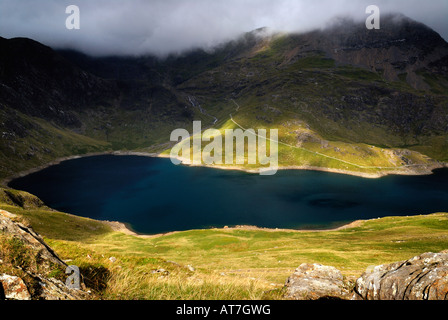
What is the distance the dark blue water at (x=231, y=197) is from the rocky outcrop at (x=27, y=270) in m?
86.7

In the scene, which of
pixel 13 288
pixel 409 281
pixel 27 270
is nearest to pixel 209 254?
pixel 409 281

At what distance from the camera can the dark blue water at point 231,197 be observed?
102125 millimetres

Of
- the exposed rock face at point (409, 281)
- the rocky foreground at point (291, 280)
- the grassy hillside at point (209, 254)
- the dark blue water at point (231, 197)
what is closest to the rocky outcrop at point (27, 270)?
the rocky foreground at point (291, 280)

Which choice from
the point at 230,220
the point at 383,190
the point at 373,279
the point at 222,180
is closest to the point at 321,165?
the point at 383,190

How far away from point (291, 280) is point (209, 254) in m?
47.5

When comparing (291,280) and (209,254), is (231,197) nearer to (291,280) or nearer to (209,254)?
(209,254)

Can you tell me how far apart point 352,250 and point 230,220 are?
5476 centimetres

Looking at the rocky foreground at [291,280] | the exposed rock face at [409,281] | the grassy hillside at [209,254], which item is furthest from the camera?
the exposed rock face at [409,281]

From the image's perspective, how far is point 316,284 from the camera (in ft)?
37.6

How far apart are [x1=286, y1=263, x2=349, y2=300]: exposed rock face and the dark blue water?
8322 cm

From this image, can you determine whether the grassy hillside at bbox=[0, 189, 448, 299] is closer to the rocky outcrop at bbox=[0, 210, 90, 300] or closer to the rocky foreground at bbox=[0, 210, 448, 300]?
the rocky outcrop at bbox=[0, 210, 90, 300]

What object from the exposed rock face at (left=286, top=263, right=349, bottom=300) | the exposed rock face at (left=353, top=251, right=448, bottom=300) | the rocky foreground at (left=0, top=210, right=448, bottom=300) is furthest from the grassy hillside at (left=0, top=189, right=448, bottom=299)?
the exposed rock face at (left=353, top=251, right=448, bottom=300)

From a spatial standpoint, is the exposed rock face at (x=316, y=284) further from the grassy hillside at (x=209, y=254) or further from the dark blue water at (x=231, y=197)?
the dark blue water at (x=231, y=197)

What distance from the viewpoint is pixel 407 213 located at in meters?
107
